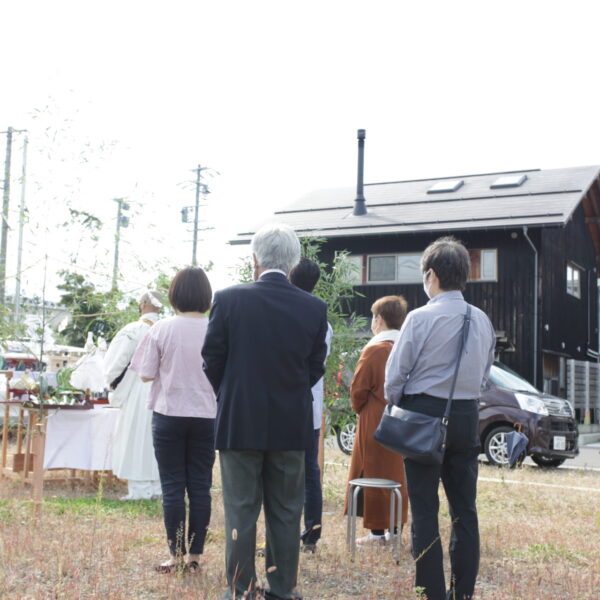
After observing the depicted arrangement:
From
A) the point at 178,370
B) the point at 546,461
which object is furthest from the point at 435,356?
the point at 546,461

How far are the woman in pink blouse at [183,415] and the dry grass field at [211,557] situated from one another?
0.24m

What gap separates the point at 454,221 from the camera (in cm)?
2080

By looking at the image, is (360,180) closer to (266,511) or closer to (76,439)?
(76,439)

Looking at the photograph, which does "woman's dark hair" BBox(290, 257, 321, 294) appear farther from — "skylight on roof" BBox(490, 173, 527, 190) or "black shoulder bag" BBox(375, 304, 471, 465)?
"skylight on roof" BBox(490, 173, 527, 190)

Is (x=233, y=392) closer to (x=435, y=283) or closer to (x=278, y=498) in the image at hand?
(x=278, y=498)

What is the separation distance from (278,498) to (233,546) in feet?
0.91

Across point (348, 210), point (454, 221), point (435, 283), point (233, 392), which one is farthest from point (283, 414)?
point (348, 210)

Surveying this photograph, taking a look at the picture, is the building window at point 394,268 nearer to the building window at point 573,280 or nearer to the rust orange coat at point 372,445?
the building window at point 573,280

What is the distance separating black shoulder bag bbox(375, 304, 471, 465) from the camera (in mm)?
3496

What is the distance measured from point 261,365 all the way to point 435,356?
2.76 feet

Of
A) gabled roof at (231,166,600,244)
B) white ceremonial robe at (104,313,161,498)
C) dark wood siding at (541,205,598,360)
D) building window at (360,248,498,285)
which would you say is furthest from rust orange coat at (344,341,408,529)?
dark wood siding at (541,205,598,360)

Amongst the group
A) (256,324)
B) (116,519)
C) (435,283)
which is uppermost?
(435,283)

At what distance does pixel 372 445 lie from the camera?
5234 millimetres

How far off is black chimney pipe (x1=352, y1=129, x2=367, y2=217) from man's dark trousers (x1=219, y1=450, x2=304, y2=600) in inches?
787
